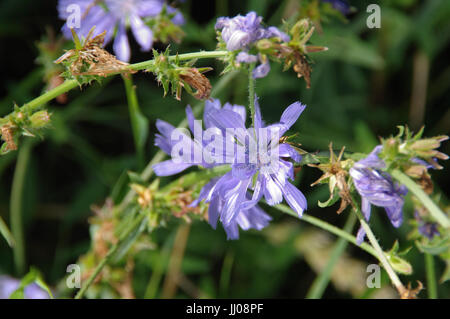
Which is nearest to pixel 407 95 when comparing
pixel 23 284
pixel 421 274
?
pixel 421 274

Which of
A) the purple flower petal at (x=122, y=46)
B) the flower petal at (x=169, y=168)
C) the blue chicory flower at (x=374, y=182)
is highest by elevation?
the purple flower petal at (x=122, y=46)

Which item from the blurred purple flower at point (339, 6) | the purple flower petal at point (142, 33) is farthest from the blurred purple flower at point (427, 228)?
the purple flower petal at point (142, 33)

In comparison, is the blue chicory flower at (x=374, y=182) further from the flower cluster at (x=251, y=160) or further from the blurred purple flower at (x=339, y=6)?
the blurred purple flower at (x=339, y=6)

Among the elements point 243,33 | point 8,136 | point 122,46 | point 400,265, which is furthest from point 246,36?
point 122,46

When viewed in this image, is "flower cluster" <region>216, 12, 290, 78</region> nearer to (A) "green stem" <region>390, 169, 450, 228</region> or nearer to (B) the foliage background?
(A) "green stem" <region>390, 169, 450, 228</region>

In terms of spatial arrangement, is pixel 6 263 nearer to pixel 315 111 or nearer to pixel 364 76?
pixel 315 111

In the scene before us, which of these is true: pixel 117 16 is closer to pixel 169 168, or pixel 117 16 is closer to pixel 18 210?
pixel 169 168
